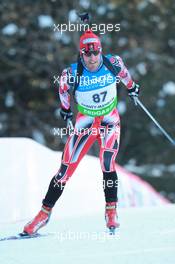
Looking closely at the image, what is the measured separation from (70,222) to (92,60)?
2074mm

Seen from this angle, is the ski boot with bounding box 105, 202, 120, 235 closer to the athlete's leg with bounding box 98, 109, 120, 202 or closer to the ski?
the athlete's leg with bounding box 98, 109, 120, 202

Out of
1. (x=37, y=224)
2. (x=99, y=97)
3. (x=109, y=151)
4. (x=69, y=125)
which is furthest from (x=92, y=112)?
(x=37, y=224)

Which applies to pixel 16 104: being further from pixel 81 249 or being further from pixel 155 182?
pixel 81 249

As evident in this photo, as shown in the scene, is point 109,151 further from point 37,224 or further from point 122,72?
point 37,224

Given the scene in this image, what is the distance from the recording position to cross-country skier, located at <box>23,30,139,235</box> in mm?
7129

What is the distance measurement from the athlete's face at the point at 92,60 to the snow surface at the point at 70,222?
60.6 inches

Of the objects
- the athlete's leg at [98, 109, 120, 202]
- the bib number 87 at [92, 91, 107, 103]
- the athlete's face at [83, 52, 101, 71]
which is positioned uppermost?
the athlete's face at [83, 52, 101, 71]

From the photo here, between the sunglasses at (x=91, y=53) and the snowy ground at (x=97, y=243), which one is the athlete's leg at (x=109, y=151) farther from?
the sunglasses at (x=91, y=53)

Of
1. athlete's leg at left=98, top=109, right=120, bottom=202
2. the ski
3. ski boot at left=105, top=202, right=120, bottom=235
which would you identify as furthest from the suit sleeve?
the ski

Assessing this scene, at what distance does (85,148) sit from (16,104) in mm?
23488

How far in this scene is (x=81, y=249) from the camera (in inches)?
252

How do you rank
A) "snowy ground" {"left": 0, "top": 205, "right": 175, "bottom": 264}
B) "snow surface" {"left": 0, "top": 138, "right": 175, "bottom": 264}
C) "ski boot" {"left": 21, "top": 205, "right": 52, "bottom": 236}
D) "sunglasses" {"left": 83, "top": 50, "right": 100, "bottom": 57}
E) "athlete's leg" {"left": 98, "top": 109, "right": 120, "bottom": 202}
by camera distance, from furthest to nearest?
"ski boot" {"left": 21, "top": 205, "right": 52, "bottom": 236} < "athlete's leg" {"left": 98, "top": 109, "right": 120, "bottom": 202} < "sunglasses" {"left": 83, "top": 50, "right": 100, "bottom": 57} < "snow surface" {"left": 0, "top": 138, "right": 175, "bottom": 264} < "snowy ground" {"left": 0, "top": 205, "right": 175, "bottom": 264}

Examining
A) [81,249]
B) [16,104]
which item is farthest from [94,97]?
[16,104]

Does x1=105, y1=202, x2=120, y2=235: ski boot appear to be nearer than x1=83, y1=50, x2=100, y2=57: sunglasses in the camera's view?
No
